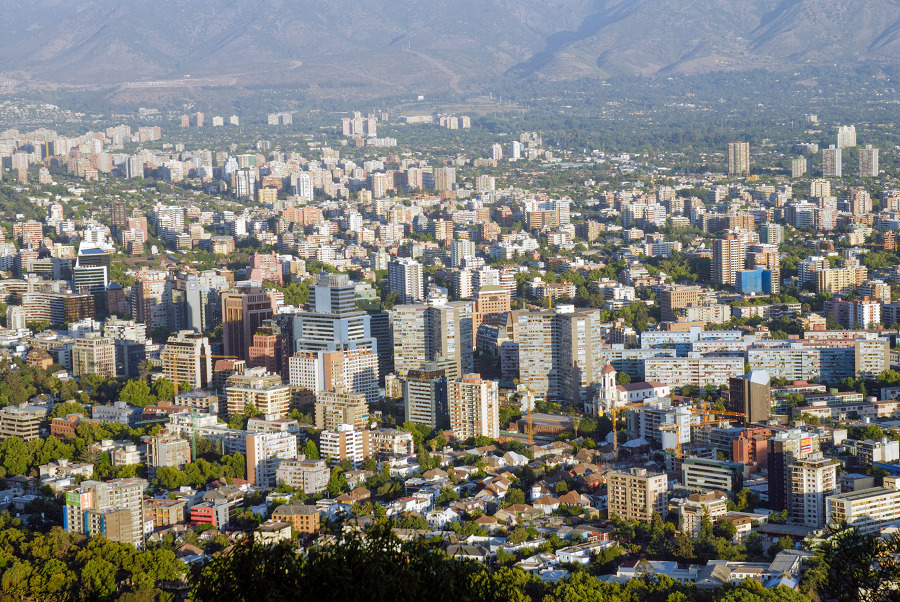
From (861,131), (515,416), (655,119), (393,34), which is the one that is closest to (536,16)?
(393,34)

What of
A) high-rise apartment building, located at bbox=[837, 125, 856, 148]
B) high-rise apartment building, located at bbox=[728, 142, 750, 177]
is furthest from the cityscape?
high-rise apartment building, located at bbox=[837, 125, 856, 148]

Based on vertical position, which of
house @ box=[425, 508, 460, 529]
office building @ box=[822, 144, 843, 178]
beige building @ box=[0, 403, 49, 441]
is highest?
office building @ box=[822, 144, 843, 178]

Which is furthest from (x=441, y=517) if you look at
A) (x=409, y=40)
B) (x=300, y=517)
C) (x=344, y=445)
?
(x=409, y=40)

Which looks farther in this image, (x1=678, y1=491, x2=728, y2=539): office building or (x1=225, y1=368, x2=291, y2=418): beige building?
(x1=225, y1=368, x2=291, y2=418): beige building

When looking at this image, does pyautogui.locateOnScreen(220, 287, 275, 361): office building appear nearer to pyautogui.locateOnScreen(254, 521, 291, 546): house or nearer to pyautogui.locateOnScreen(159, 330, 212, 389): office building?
pyautogui.locateOnScreen(159, 330, 212, 389): office building


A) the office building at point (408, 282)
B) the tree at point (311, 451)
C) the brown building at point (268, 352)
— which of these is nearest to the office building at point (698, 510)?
the tree at point (311, 451)

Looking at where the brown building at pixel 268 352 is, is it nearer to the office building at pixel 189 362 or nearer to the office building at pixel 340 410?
the office building at pixel 189 362

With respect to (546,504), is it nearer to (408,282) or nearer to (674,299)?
(674,299)
